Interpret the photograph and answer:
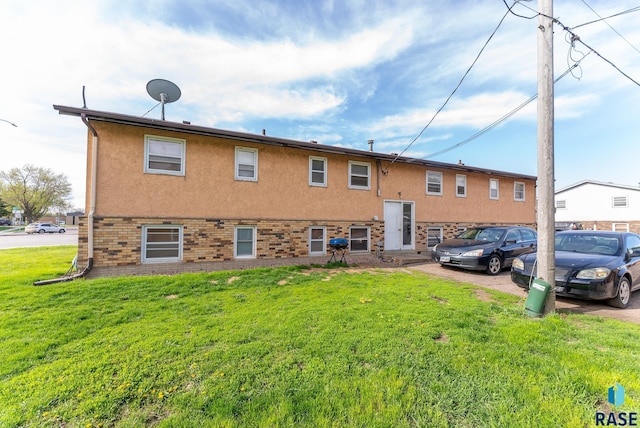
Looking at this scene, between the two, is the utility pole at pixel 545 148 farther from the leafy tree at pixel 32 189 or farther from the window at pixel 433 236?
the leafy tree at pixel 32 189

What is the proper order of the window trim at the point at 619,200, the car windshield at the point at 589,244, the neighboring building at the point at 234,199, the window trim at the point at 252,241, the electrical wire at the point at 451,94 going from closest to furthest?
the car windshield at the point at 589,244 → the electrical wire at the point at 451,94 → the neighboring building at the point at 234,199 → the window trim at the point at 252,241 → the window trim at the point at 619,200

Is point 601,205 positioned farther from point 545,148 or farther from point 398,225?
point 545,148

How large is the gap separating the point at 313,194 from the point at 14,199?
56476 millimetres

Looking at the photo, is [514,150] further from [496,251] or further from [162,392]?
[162,392]

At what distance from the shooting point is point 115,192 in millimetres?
7414

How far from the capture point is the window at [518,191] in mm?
15275

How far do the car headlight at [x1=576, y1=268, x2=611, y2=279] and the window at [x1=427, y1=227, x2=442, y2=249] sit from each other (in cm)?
747

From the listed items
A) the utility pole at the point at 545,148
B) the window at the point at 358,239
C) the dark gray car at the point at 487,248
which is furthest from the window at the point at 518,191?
the utility pole at the point at 545,148

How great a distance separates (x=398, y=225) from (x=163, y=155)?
941cm

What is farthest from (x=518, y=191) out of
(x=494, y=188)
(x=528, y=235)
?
(x=528, y=235)

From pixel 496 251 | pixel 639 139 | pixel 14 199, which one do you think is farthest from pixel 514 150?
pixel 14 199

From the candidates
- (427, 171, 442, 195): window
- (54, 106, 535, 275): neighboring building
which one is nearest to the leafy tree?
(54, 106, 535, 275): neighboring building

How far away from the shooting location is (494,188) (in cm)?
1454

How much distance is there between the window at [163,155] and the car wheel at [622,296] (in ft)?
35.3
